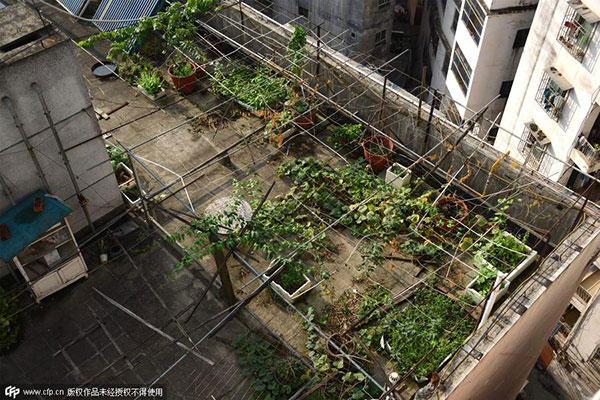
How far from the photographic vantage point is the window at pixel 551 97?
25.5 meters

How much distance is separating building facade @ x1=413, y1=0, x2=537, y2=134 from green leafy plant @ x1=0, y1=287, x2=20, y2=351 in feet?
68.8

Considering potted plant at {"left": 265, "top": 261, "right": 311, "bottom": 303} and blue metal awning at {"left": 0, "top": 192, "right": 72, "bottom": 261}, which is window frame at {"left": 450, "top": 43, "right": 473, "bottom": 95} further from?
blue metal awning at {"left": 0, "top": 192, "right": 72, "bottom": 261}

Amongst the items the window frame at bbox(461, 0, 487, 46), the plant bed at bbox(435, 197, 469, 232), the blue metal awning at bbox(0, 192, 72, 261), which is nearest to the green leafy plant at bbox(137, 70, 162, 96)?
the blue metal awning at bbox(0, 192, 72, 261)

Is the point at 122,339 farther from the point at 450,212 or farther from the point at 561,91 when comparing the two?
the point at 561,91

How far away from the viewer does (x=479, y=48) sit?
98.2 ft

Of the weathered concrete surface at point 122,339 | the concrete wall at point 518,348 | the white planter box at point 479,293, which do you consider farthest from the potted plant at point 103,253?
the white planter box at point 479,293

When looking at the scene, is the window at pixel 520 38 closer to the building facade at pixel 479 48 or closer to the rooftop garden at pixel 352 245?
the building facade at pixel 479 48

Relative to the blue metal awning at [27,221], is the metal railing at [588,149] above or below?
above

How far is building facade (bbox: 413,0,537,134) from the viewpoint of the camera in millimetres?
28594

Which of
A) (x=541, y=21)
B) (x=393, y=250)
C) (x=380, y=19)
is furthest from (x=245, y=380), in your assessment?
(x=380, y=19)

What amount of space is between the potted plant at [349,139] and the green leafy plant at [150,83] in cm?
818

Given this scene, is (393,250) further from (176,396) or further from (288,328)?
(176,396)

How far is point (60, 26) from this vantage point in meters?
28.5

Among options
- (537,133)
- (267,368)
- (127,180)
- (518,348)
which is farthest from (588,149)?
(127,180)
